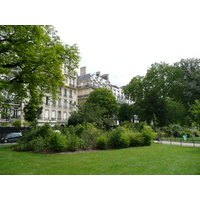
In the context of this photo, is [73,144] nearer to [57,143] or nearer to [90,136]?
[57,143]

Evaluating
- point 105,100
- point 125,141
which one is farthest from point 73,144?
Answer: point 105,100

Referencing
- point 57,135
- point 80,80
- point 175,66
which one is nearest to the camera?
→ point 57,135

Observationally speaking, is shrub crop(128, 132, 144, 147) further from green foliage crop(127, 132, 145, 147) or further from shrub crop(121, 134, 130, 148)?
shrub crop(121, 134, 130, 148)

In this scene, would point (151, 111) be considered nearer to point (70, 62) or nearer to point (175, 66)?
point (175, 66)

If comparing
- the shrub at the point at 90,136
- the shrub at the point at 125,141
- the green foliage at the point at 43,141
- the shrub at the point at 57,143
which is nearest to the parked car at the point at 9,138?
the green foliage at the point at 43,141

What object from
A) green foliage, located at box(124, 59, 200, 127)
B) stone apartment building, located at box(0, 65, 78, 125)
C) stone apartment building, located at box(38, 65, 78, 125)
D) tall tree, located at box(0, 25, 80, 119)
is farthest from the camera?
stone apartment building, located at box(38, 65, 78, 125)

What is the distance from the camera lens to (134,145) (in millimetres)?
16188

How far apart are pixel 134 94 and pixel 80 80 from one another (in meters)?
20.8

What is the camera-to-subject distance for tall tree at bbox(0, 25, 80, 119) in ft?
30.6

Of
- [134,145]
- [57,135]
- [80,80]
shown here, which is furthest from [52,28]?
[80,80]

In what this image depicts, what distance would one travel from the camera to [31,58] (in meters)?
10.2

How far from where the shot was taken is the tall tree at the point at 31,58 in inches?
367

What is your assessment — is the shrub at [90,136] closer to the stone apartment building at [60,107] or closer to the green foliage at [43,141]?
the green foliage at [43,141]

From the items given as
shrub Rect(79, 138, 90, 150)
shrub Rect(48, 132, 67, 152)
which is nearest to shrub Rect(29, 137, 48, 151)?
shrub Rect(48, 132, 67, 152)
